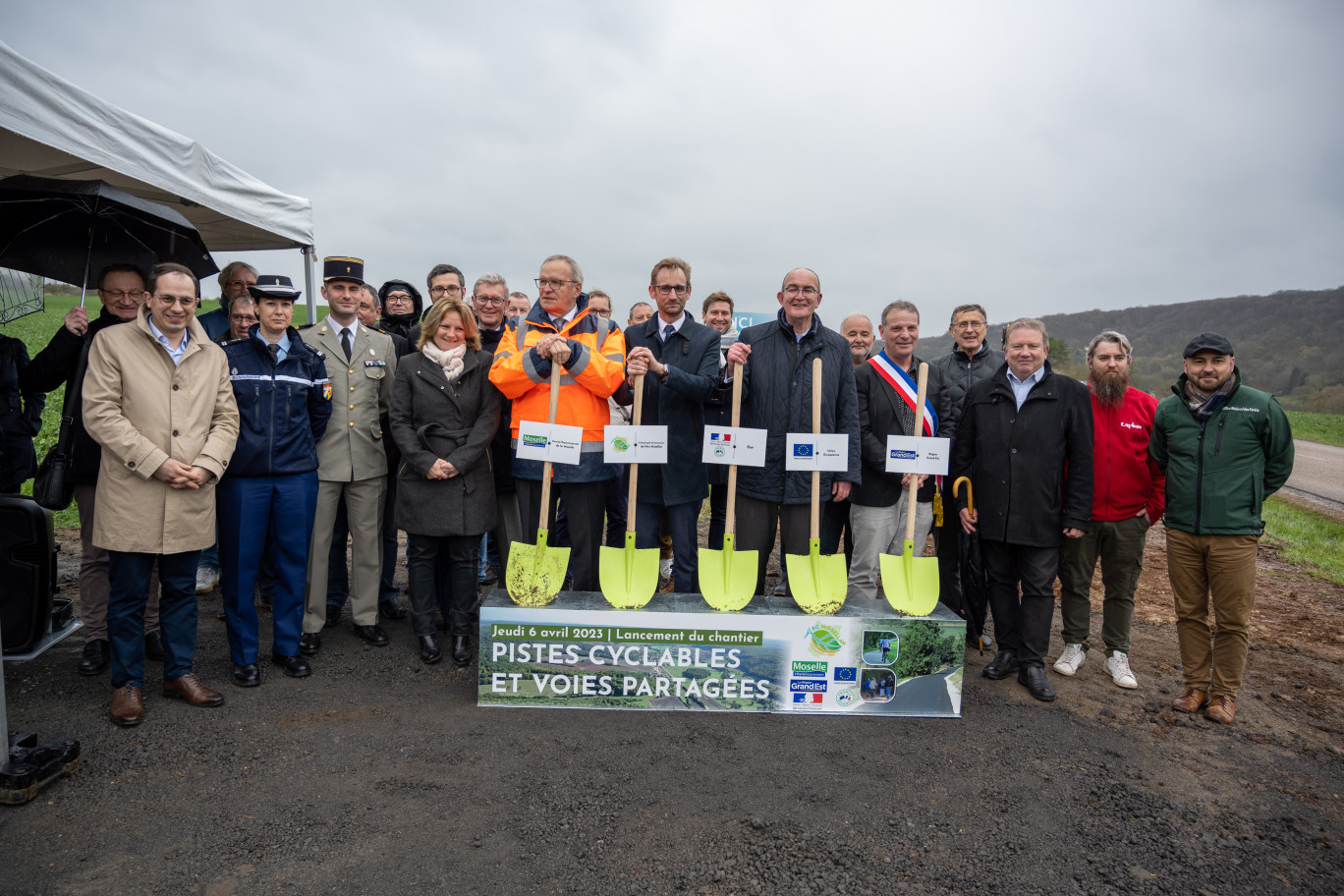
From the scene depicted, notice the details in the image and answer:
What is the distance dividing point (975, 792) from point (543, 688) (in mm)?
1925

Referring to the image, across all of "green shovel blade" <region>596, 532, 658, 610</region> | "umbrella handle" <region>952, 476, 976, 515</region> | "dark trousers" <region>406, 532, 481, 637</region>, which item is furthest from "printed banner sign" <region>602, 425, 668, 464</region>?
"umbrella handle" <region>952, 476, 976, 515</region>

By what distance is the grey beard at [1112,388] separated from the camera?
12.5 feet

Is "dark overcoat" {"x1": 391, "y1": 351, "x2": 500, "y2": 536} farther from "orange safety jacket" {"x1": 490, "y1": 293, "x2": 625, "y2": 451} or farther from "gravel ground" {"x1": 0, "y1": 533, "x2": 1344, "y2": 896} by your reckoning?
"gravel ground" {"x1": 0, "y1": 533, "x2": 1344, "y2": 896}

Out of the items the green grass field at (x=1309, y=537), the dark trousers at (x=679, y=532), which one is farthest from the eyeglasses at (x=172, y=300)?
the green grass field at (x=1309, y=537)

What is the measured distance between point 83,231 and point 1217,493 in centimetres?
639

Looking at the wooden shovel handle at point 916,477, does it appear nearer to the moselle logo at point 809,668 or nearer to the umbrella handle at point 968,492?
the umbrella handle at point 968,492

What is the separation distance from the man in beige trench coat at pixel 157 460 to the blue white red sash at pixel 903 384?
11.3 feet

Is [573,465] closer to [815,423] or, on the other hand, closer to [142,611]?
[815,423]

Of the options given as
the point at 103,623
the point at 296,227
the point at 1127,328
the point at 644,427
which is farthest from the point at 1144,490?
the point at 1127,328

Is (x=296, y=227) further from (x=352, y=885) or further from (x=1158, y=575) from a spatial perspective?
(x=1158, y=575)

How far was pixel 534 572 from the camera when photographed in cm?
345

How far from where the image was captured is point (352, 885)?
2.15 meters

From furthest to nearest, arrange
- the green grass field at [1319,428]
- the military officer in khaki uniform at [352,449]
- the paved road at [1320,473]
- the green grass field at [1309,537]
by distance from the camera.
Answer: the green grass field at [1319,428]
the paved road at [1320,473]
the green grass field at [1309,537]
the military officer in khaki uniform at [352,449]

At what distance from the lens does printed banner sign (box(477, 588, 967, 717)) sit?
131 inches
